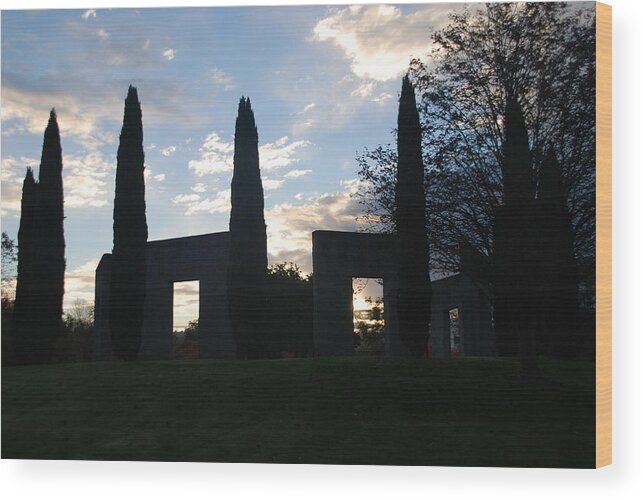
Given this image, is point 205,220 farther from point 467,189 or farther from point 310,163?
point 467,189

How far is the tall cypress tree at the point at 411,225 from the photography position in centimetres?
644

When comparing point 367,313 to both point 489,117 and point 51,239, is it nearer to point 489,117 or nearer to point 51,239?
point 489,117

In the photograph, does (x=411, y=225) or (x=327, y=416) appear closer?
(x=327, y=416)

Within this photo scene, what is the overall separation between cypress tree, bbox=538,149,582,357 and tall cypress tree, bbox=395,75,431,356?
4.07 feet

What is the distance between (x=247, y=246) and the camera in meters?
7.89

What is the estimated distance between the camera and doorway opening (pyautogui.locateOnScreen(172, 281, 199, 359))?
7754 millimetres

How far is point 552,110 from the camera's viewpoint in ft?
20.0

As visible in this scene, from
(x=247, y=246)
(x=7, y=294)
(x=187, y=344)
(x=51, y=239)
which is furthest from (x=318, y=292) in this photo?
(x=7, y=294)

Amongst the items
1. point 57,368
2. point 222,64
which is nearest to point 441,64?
point 222,64

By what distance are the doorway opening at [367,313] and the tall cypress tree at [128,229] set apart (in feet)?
8.19

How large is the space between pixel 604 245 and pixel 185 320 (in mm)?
4730

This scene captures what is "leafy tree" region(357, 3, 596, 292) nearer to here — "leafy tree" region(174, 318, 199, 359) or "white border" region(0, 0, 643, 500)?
"white border" region(0, 0, 643, 500)

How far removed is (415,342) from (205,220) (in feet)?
8.29

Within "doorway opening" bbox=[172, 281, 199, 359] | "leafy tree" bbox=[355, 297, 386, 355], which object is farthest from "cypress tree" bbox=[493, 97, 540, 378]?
"doorway opening" bbox=[172, 281, 199, 359]
